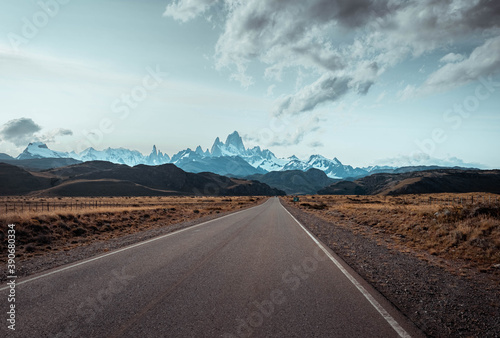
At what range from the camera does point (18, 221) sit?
48.7ft

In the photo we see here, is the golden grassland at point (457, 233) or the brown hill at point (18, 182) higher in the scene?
the brown hill at point (18, 182)

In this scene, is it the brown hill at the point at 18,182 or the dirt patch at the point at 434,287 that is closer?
the dirt patch at the point at 434,287

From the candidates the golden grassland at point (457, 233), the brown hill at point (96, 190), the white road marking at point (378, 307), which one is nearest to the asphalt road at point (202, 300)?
the white road marking at point (378, 307)

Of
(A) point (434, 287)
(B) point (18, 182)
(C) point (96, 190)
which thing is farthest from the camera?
(B) point (18, 182)

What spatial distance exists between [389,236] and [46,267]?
15172 mm

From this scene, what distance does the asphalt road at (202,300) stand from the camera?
4207 mm

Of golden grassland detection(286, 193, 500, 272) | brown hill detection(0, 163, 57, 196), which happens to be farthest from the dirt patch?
brown hill detection(0, 163, 57, 196)

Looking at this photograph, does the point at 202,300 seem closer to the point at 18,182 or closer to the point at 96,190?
the point at 96,190

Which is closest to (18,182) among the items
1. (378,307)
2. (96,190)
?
(96,190)

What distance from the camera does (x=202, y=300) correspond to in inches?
210

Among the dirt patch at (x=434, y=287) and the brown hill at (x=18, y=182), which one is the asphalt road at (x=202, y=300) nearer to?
the dirt patch at (x=434, y=287)

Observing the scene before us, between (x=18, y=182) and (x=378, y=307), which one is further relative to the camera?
(x=18, y=182)

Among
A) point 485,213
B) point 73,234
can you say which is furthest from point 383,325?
point 73,234

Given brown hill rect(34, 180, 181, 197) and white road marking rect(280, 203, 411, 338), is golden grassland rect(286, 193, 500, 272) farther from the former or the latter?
brown hill rect(34, 180, 181, 197)
